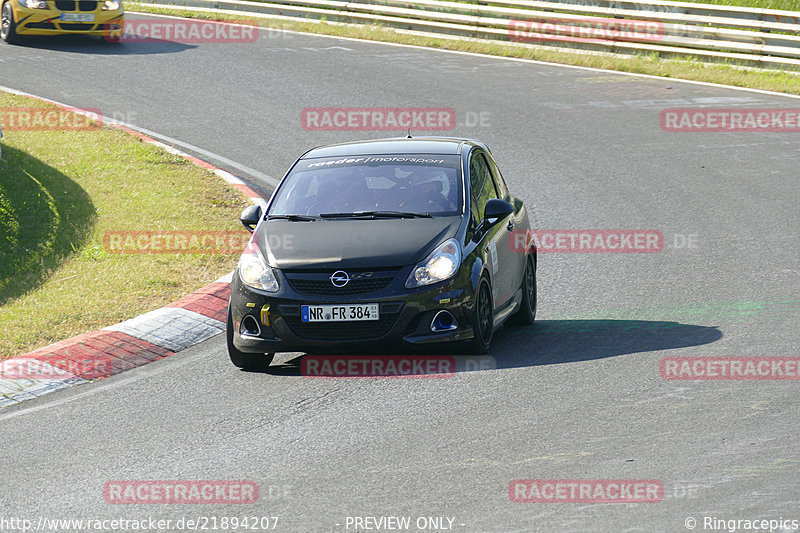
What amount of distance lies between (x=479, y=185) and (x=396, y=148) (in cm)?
81

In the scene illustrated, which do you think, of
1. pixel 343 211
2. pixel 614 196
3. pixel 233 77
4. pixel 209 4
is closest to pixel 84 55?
pixel 233 77

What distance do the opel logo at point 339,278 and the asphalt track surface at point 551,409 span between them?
0.69 meters

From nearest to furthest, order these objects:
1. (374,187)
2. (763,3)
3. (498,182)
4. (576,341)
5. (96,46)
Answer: (576,341)
(374,187)
(498,182)
(96,46)
(763,3)

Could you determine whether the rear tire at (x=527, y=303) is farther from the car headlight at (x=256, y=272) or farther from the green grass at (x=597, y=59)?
the green grass at (x=597, y=59)

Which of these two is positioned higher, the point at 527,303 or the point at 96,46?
the point at 527,303

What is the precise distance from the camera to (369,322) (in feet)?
27.6

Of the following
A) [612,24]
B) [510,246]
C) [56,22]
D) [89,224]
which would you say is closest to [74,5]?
[56,22]

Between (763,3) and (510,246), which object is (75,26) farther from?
(510,246)

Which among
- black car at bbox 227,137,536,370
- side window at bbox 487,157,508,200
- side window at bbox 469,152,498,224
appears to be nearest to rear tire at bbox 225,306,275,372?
black car at bbox 227,137,536,370

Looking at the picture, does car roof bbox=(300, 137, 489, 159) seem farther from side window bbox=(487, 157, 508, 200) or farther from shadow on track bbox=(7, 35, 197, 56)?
shadow on track bbox=(7, 35, 197, 56)

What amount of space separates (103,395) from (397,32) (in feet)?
64.4

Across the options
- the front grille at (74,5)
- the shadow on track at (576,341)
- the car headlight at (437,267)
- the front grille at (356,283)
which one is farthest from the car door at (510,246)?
the front grille at (74,5)

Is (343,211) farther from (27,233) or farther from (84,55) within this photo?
(84,55)

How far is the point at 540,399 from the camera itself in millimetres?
7664
